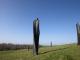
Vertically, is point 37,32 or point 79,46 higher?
point 37,32

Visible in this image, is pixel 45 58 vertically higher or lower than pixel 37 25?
lower

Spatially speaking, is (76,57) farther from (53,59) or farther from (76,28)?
(76,28)

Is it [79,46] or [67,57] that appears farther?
[79,46]

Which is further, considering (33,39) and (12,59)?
(33,39)

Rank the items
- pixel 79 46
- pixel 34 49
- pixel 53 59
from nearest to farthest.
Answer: pixel 53 59, pixel 34 49, pixel 79 46

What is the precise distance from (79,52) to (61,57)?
174 inches

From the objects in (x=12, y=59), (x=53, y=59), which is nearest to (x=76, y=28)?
(x=53, y=59)

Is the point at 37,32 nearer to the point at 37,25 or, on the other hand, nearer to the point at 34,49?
the point at 37,25

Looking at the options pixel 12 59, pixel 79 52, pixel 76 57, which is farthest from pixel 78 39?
pixel 12 59

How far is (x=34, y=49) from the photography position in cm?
2448

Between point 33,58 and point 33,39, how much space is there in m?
3.39

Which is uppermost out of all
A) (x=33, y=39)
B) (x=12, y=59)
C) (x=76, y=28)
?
(x=76, y=28)

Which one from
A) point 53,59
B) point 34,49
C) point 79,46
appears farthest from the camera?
point 79,46

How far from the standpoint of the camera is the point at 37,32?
24.5 m
